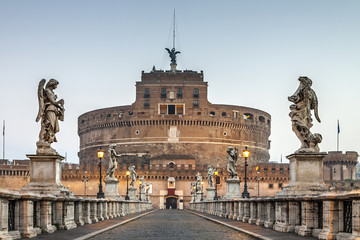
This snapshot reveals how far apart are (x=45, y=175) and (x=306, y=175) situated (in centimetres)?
629

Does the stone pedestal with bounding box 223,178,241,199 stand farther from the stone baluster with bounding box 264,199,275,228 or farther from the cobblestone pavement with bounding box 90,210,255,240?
Answer: the stone baluster with bounding box 264,199,275,228

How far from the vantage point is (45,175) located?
1450 cm

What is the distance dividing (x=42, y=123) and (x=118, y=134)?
284 feet

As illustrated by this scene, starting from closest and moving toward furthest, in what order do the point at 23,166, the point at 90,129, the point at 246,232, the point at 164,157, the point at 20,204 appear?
the point at 20,204
the point at 246,232
the point at 23,166
the point at 164,157
the point at 90,129

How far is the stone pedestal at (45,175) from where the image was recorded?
14.3m

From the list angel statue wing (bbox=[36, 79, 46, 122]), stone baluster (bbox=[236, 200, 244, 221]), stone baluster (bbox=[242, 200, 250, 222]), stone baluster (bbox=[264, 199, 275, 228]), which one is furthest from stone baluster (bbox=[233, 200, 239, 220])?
angel statue wing (bbox=[36, 79, 46, 122])

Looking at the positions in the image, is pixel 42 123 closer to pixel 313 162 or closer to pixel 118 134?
pixel 313 162

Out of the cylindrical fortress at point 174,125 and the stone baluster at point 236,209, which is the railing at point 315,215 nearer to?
the stone baluster at point 236,209

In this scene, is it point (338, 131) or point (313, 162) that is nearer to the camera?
point (313, 162)

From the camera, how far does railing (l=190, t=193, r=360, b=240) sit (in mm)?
9617

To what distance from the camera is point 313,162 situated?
13.8 metres

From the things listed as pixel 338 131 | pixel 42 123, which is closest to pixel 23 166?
pixel 338 131

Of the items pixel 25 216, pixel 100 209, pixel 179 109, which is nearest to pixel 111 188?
pixel 100 209

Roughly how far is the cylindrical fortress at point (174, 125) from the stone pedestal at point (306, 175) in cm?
8199
